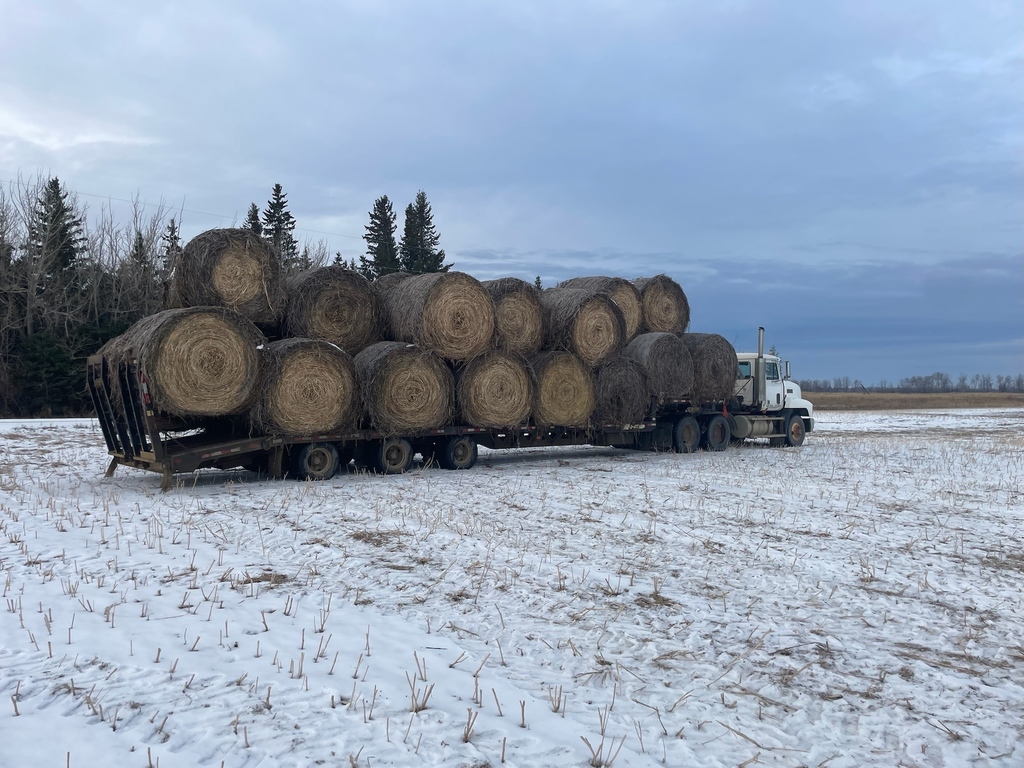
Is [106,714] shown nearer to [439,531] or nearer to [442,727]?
[442,727]

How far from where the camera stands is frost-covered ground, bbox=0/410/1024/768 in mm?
4141

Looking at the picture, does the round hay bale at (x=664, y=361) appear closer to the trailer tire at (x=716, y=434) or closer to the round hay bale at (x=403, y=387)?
the trailer tire at (x=716, y=434)

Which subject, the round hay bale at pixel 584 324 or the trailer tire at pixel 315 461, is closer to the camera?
the trailer tire at pixel 315 461

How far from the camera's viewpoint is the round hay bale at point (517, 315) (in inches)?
623

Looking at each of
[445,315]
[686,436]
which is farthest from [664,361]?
[445,315]

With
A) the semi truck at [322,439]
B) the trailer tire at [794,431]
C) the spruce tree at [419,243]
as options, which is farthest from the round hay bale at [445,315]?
the spruce tree at [419,243]

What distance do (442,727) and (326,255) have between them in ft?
174

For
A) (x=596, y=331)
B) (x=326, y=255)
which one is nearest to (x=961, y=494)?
(x=596, y=331)

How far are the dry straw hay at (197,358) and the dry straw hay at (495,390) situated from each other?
4002mm

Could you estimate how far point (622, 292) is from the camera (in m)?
19.5

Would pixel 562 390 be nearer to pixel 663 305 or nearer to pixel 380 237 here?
pixel 663 305

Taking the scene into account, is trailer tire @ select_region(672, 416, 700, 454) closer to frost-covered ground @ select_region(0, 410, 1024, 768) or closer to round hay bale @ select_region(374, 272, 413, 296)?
round hay bale @ select_region(374, 272, 413, 296)

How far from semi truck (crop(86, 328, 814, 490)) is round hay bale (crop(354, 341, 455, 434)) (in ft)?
1.00

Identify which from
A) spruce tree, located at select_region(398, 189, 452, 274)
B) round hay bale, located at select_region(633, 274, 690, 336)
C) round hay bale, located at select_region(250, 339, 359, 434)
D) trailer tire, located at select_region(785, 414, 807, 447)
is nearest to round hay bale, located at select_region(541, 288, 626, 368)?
round hay bale, located at select_region(633, 274, 690, 336)
